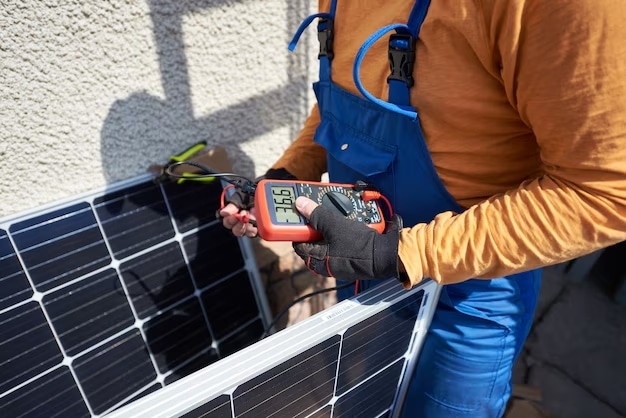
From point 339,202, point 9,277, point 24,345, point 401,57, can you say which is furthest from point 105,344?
point 401,57

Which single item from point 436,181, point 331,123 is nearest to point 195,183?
point 331,123

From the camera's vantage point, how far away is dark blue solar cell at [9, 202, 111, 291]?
109 centimetres

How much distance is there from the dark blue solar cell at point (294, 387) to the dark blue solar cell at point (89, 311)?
2.00 feet

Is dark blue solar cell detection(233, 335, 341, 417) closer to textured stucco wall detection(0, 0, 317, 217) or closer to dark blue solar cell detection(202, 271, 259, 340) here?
dark blue solar cell detection(202, 271, 259, 340)

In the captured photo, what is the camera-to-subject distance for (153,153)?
1343 mm

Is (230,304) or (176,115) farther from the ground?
(176,115)

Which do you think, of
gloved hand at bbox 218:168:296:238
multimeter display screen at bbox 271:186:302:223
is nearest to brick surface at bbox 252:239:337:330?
gloved hand at bbox 218:168:296:238

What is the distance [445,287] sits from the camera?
0.92m

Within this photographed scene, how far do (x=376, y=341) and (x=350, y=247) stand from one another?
0.25m

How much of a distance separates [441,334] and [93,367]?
0.91 m

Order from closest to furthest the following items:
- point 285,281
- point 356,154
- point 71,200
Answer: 1. point 356,154
2. point 71,200
3. point 285,281

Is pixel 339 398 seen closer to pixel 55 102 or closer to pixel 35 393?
pixel 35 393

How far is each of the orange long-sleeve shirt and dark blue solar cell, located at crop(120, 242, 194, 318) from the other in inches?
29.8

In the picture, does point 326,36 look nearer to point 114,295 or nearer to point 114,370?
point 114,295
